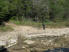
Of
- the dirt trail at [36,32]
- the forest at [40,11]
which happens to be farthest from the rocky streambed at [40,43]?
the forest at [40,11]

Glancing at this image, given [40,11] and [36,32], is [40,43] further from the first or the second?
[40,11]

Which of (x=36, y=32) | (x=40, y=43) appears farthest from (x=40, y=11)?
(x=40, y=43)

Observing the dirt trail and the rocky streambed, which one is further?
the dirt trail

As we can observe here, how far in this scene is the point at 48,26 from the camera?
23156 millimetres

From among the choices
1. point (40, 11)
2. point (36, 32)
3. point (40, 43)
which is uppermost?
point (40, 11)

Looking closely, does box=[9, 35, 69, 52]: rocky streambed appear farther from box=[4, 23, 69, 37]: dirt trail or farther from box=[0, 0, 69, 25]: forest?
box=[0, 0, 69, 25]: forest

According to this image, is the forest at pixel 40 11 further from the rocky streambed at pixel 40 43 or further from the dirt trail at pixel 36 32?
the rocky streambed at pixel 40 43

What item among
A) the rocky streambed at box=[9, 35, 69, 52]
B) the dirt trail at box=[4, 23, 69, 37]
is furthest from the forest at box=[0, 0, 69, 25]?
the rocky streambed at box=[9, 35, 69, 52]

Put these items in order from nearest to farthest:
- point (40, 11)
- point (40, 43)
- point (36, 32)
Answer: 1. point (40, 43)
2. point (36, 32)
3. point (40, 11)

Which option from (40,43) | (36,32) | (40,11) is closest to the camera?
(40,43)

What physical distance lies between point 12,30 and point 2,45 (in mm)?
6037

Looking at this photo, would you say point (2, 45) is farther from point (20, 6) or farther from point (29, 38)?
point (20, 6)

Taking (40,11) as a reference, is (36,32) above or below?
below

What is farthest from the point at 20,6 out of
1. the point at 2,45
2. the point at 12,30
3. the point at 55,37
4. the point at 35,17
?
the point at 2,45
